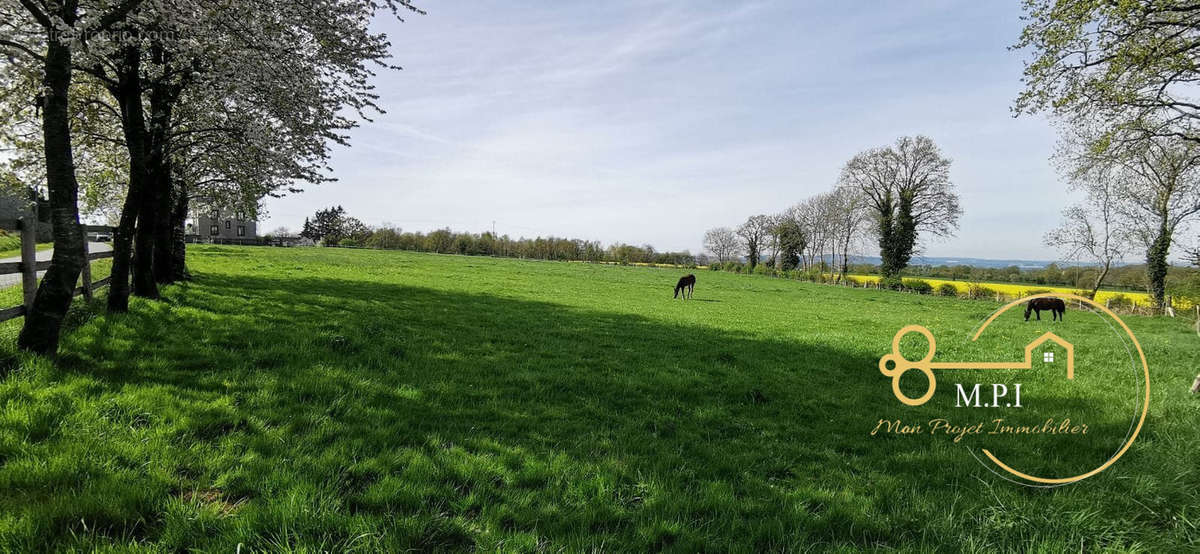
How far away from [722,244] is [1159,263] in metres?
80.2

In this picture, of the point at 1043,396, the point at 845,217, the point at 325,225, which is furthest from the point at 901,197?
the point at 325,225

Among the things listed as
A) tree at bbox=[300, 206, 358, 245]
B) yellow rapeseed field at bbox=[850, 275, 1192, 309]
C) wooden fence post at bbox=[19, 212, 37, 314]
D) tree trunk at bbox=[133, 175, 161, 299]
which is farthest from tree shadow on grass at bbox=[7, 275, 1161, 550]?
tree at bbox=[300, 206, 358, 245]

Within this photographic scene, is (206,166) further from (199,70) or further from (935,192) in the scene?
(935,192)

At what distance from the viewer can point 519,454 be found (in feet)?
14.7

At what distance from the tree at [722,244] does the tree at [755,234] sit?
13.0 metres

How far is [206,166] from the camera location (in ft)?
51.8

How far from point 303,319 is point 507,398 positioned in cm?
713

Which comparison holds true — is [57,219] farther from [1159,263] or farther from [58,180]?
[1159,263]

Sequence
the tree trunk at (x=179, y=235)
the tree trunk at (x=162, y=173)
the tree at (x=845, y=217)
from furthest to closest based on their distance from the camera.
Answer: the tree at (x=845, y=217) → the tree trunk at (x=179, y=235) → the tree trunk at (x=162, y=173)

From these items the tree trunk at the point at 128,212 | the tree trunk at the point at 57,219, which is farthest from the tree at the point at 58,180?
the tree trunk at the point at 128,212

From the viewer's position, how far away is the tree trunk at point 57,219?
20.5 ft

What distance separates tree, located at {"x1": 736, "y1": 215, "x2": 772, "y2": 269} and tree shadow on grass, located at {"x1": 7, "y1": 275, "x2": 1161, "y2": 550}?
82.7 metres

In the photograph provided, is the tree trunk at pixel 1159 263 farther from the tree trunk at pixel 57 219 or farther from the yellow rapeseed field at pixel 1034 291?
the tree trunk at pixel 57 219

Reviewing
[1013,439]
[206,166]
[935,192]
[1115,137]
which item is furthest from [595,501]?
[935,192]
